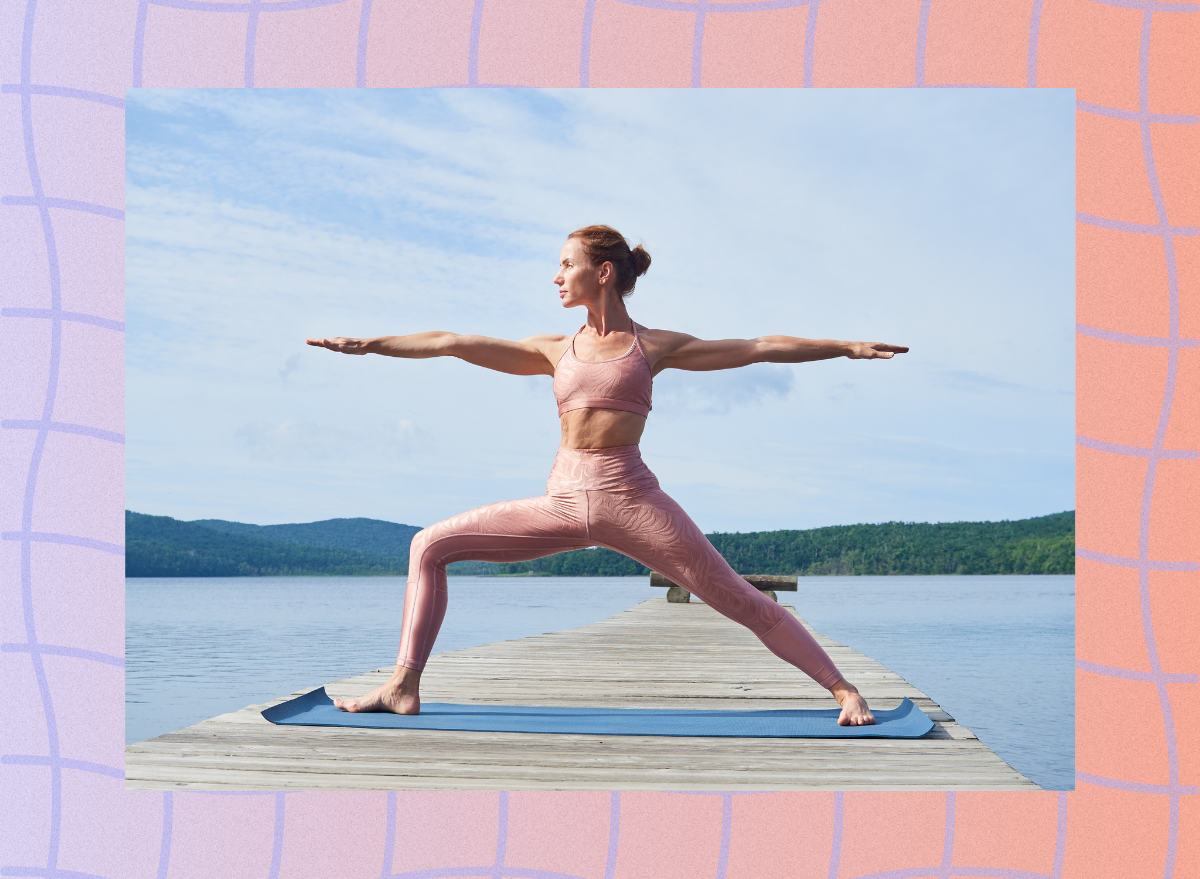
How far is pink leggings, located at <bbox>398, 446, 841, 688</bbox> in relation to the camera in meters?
3.63

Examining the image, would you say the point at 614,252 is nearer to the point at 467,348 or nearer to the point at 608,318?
the point at 608,318

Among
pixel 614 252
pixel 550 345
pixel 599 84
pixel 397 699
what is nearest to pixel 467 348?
pixel 550 345

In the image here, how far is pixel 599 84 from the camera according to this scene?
2871 mm

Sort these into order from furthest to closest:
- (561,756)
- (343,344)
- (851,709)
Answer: (851,709) → (343,344) → (561,756)

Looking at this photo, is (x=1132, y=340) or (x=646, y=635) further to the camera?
(x=646, y=635)

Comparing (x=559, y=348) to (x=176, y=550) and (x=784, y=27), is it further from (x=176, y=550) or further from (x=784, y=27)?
(x=176, y=550)

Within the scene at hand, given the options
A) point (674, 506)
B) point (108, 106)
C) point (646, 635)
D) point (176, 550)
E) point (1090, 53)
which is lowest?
point (176, 550)

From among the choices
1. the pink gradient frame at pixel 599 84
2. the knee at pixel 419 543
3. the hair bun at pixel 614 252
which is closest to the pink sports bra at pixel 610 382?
the hair bun at pixel 614 252

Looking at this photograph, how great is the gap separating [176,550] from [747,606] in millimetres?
22956

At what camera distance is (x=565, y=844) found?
2.51 metres

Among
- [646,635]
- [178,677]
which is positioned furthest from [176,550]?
[646,635]

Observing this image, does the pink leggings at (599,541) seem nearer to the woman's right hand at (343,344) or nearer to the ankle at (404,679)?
the ankle at (404,679)

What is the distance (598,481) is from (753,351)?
72cm

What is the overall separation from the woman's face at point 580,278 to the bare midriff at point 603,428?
0.44 meters
